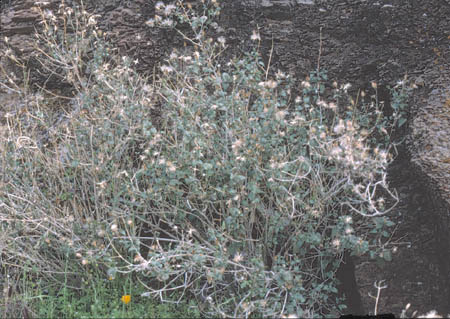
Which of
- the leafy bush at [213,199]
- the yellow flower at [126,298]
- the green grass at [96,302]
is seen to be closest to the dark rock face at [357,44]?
the leafy bush at [213,199]

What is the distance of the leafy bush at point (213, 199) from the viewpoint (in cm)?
303

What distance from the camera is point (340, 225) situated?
3.13 m

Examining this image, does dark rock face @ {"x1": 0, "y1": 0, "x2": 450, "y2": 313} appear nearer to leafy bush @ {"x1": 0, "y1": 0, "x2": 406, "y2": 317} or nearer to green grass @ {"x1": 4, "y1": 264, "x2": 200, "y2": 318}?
leafy bush @ {"x1": 0, "y1": 0, "x2": 406, "y2": 317}

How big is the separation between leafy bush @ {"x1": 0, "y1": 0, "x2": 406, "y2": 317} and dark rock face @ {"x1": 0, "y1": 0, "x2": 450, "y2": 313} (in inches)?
10.0

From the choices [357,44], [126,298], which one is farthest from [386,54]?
[126,298]

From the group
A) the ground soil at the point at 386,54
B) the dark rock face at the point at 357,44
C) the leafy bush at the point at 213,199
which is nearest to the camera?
the leafy bush at the point at 213,199

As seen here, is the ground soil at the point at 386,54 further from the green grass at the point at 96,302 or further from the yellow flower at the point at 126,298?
the yellow flower at the point at 126,298

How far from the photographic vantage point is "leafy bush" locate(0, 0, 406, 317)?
3027 mm

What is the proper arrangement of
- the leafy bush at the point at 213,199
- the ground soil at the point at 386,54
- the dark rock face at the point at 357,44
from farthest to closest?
1. the dark rock face at the point at 357,44
2. the ground soil at the point at 386,54
3. the leafy bush at the point at 213,199

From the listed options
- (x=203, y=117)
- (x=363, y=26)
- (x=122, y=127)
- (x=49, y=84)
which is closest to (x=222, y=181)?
(x=203, y=117)

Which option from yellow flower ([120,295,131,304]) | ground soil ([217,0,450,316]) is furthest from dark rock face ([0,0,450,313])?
yellow flower ([120,295,131,304])

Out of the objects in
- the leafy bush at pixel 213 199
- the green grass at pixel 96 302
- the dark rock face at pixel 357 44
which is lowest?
the green grass at pixel 96 302

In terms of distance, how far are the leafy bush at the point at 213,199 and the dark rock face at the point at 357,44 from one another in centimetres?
25

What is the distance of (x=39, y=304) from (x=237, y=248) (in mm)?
1124
